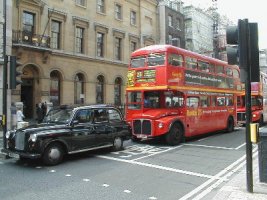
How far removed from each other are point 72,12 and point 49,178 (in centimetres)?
2210

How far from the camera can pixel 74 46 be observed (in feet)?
92.8

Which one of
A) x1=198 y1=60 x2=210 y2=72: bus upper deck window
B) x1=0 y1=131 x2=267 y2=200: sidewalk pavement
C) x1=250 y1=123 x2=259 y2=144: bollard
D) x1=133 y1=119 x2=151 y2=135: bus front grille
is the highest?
x1=198 y1=60 x2=210 y2=72: bus upper deck window

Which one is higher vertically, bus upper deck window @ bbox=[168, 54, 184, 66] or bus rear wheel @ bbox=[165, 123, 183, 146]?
bus upper deck window @ bbox=[168, 54, 184, 66]

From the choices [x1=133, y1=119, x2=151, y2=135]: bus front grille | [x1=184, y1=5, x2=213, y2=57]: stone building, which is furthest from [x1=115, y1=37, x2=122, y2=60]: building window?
[x1=133, y1=119, x2=151, y2=135]: bus front grille

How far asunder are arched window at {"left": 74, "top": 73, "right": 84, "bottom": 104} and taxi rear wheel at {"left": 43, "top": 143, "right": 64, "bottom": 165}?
18.7m

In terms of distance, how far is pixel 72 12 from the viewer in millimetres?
28141

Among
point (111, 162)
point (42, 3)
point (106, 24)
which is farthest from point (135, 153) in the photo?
point (106, 24)

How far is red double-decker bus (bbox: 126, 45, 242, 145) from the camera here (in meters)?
14.0

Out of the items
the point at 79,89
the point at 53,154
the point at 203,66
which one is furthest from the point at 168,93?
the point at 79,89

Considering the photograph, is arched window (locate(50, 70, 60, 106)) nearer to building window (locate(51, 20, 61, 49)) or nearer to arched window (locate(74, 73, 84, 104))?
arched window (locate(74, 73, 84, 104))

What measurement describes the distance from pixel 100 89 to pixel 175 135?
58.5ft

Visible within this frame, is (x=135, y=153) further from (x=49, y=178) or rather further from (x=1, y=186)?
(x=1, y=186)

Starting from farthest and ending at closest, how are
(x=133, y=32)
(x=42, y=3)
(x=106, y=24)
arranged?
(x=133, y=32) → (x=106, y=24) → (x=42, y=3)

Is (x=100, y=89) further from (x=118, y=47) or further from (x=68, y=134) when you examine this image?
(x=68, y=134)
